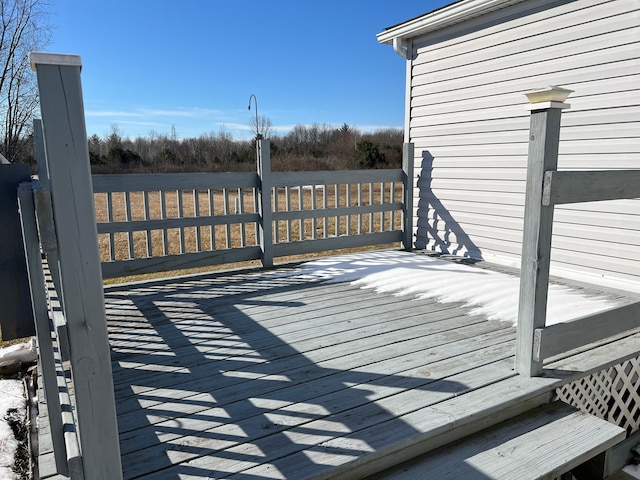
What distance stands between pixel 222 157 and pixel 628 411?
27.4 metres

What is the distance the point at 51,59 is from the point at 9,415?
2.69 metres

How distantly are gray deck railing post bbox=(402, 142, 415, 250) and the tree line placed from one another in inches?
630

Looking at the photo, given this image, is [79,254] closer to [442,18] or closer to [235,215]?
[235,215]

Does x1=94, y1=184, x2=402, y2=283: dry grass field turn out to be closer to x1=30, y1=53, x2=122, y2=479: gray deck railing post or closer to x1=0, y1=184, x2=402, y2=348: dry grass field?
x1=0, y1=184, x2=402, y2=348: dry grass field

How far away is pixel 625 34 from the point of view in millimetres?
3494

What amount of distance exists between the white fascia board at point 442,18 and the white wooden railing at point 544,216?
2754 millimetres

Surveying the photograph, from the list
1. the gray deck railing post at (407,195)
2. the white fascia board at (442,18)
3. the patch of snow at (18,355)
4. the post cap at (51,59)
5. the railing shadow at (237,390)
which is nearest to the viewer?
the post cap at (51,59)

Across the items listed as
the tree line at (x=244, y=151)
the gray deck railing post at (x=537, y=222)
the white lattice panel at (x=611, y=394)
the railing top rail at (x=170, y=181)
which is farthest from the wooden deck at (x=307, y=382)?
the tree line at (x=244, y=151)

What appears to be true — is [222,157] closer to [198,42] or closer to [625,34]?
[198,42]

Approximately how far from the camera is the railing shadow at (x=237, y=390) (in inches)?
64.2

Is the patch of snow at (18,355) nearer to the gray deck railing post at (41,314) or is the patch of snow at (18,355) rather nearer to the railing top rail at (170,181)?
the railing top rail at (170,181)

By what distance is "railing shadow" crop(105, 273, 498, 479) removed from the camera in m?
1.63

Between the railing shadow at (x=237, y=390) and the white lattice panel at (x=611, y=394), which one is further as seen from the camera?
the white lattice panel at (x=611, y=394)

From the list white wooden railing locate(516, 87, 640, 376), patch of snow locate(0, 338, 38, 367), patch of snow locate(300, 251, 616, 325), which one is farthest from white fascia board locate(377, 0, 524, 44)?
patch of snow locate(0, 338, 38, 367)
